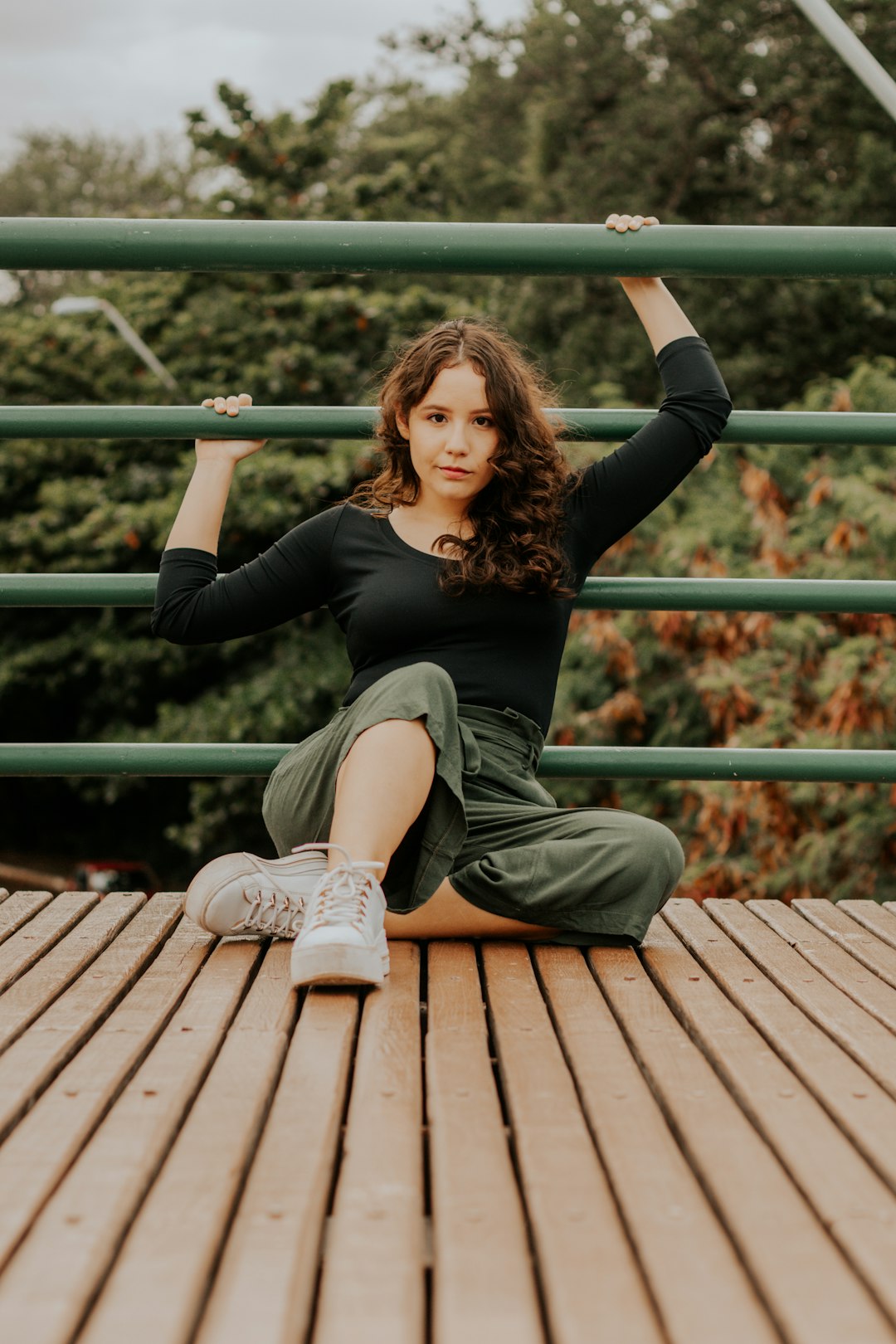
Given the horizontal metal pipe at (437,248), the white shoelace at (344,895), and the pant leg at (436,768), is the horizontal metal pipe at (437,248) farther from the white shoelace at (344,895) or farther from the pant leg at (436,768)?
the white shoelace at (344,895)

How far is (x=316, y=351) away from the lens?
41.3 feet

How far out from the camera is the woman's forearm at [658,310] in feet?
7.09

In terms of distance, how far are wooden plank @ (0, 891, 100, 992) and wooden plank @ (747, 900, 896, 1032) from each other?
101 centimetres

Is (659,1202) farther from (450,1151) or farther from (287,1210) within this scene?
(287,1210)

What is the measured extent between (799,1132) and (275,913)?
2.80 feet

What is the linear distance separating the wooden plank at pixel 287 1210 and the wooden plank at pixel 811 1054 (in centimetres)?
45

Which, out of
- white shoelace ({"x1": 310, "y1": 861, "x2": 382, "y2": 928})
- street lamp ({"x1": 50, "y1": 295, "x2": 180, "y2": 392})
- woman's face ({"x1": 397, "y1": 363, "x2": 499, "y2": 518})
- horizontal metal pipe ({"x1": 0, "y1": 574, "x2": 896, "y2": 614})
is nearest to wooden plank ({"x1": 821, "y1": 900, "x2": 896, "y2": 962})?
horizontal metal pipe ({"x1": 0, "y1": 574, "x2": 896, "y2": 614})

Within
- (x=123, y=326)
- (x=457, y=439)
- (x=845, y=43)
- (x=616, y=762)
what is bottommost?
(x=616, y=762)

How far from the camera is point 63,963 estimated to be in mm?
1829

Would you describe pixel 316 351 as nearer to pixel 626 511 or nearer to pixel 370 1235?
pixel 626 511

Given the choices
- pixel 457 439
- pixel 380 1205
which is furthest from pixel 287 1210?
pixel 457 439

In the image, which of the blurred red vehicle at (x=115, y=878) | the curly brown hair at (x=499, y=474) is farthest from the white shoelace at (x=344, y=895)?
the blurred red vehicle at (x=115, y=878)

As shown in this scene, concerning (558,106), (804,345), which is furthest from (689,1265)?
(558,106)

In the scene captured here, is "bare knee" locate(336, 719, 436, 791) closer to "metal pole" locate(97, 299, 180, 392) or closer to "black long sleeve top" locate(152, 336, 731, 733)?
"black long sleeve top" locate(152, 336, 731, 733)
